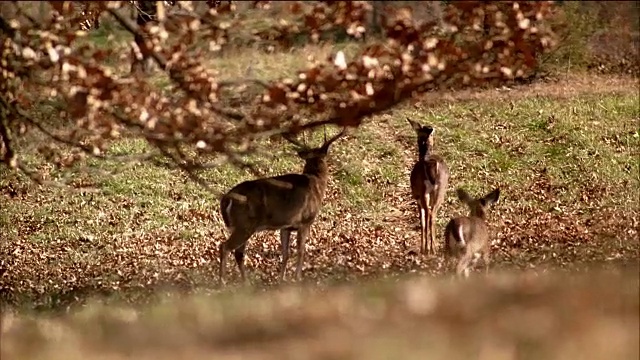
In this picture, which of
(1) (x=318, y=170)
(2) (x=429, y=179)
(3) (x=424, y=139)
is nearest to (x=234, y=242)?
(1) (x=318, y=170)

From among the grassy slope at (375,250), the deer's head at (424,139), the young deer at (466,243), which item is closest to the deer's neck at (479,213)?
the grassy slope at (375,250)

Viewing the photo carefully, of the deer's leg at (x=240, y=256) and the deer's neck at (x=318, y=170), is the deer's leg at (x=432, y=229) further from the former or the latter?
the deer's leg at (x=240, y=256)

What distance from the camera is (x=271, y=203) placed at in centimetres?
1361

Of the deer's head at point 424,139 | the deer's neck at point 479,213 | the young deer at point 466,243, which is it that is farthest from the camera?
the deer's head at point 424,139

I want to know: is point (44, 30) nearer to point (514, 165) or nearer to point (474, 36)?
point (474, 36)

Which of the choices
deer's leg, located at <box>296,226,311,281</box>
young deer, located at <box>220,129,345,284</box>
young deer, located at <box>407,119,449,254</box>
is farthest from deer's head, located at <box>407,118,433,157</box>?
deer's leg, located at <box>296,226,311,281</box>

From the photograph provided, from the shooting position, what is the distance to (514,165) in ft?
78.1

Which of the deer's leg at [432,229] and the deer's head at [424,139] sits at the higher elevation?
the deer's head at [424,139]

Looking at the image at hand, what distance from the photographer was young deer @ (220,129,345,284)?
13.4 m

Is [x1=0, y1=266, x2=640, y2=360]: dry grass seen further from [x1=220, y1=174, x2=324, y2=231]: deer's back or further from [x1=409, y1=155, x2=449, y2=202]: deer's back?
[x1=409, y1=155, x2=449, y2=202]: deer's back

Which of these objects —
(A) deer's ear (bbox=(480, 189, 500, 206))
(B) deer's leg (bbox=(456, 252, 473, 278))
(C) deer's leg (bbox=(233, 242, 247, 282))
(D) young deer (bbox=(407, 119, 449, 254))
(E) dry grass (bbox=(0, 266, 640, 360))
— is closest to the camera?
(E) dry grass (bbox=(0, 266, 640, 360))

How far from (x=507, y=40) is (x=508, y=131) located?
650 inches

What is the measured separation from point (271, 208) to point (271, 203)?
57mm

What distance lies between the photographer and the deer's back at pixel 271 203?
13.4 metres
